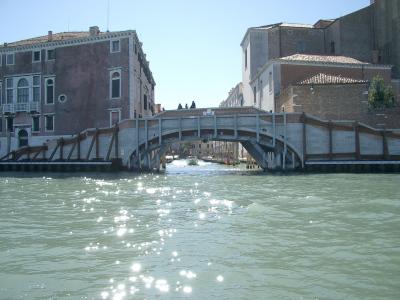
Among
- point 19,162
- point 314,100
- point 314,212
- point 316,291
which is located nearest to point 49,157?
point 19,162

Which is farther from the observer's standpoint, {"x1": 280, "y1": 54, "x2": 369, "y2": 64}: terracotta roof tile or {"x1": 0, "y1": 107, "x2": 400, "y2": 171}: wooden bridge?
{"x1": 280, "y1": 54, "x2": 369, "y2": 64}: terracotta roof tile

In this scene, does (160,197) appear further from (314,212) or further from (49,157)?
(49,157)

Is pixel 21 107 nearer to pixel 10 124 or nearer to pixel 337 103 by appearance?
pixel 10 124

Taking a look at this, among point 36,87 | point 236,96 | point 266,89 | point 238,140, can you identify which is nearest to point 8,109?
point 36,87

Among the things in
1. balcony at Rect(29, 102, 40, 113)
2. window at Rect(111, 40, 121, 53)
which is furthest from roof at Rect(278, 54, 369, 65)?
balcony at Rect(29, 102, 40, 113)

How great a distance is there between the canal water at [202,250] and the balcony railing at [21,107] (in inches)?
1040

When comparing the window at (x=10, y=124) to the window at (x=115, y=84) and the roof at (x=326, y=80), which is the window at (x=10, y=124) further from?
the roof at (x=326, y=80)

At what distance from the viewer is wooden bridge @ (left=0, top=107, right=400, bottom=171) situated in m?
29.5

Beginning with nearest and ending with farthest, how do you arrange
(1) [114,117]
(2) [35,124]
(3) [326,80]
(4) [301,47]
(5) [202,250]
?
(5) [202,250] < (3) [326,80] < (1) [114,117] < (2) [35,124] < (4) [301,47]

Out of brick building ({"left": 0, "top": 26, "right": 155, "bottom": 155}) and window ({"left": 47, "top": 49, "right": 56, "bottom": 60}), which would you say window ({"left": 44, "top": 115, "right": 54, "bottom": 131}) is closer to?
brick building ({"left": 0, "top": 26, "right": 155, "bottom": 155})

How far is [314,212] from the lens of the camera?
11445mm

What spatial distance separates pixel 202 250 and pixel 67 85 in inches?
1300

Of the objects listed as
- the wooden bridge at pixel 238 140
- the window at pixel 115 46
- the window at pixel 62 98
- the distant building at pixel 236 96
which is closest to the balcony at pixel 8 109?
the window at pixel 62 98

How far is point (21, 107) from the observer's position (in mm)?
38125
